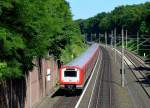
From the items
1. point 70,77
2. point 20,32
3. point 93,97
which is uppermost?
point 20,32

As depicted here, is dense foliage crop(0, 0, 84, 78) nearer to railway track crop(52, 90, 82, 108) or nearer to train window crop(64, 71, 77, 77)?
railway track crop(52, 90, 82, 108)

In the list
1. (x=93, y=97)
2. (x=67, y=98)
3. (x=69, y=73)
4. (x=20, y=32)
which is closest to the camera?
(x=20, y=32)

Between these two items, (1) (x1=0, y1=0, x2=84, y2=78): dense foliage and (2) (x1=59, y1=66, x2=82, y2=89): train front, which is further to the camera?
(2) (x1=59, y1=66, x2=82, y2=89): train front

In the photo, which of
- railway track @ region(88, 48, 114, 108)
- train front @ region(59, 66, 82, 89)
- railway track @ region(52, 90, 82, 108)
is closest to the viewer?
railway track @ region(52, 90, 82, 108)

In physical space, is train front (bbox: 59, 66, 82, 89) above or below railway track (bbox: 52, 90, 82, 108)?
above

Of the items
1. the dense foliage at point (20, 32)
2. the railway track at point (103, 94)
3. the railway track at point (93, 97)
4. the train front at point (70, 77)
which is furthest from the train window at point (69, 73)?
the dense foliage at point (20, 32)

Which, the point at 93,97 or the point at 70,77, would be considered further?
the point at 93,97

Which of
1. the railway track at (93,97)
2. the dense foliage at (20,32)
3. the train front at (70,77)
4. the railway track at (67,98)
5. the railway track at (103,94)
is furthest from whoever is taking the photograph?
the train front at (70,77)

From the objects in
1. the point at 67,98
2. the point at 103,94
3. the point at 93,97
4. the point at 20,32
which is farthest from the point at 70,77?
the point at 20,32

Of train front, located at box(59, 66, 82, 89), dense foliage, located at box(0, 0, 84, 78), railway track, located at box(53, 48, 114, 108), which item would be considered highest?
dense foliage, located at box(0, 0, 84, 78)

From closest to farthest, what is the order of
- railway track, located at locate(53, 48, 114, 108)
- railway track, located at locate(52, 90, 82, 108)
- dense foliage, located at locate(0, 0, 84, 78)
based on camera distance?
dense foliage, located at locate(0, 0, 84, 78), railway track, located at locate(52, 90, 82, 108), railway track, located at locate(53, 48, 114, 108)

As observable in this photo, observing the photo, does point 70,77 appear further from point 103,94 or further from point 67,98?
point 103,94

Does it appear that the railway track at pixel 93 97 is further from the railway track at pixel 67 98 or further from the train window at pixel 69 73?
the train window at pixel 69 73

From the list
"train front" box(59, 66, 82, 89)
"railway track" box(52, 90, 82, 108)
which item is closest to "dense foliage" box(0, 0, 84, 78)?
"railway track" box(52, 90, 82, 108)
